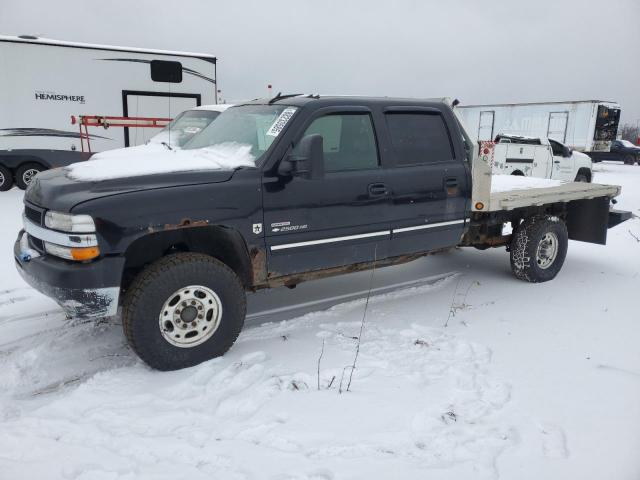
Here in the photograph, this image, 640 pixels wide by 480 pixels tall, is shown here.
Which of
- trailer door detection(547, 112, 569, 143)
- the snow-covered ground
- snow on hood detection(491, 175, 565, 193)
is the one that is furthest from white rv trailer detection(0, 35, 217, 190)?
trailer door detection(547, 112, 569, 143)

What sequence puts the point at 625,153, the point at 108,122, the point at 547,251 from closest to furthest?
the point at 547,251, the point at 108,122, the point at 625,153

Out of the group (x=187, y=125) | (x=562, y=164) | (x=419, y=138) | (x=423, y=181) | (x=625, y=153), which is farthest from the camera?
(x=625, y=153)

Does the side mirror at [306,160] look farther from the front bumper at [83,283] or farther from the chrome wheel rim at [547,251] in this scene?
the chrome wheel rim at [547,251]

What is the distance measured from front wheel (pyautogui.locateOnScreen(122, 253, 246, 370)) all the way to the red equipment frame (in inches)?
358

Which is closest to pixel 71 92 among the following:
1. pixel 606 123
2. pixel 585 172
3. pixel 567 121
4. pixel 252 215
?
pixel 252 215

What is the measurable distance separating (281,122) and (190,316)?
168 cm

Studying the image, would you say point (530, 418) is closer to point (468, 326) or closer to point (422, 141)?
point (468, 326)

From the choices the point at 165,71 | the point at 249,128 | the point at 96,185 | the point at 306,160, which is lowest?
the point at 96,185

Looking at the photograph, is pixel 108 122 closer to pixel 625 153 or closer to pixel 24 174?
pixel 24 174

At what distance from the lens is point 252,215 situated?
146 inches

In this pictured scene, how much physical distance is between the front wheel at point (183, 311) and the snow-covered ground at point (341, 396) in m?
0.15

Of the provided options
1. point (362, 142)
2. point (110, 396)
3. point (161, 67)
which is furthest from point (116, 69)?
point (110, 396)

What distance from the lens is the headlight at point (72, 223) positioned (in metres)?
3.11

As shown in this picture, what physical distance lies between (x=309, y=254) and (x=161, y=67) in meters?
10.0
